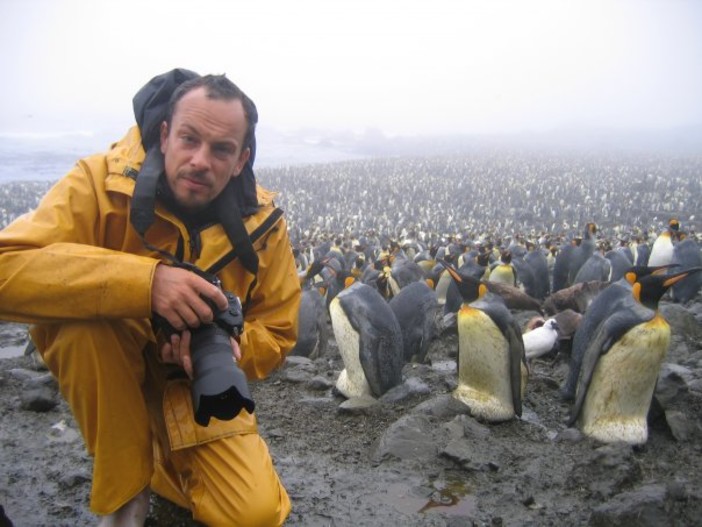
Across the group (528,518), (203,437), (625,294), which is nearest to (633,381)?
(625,294)

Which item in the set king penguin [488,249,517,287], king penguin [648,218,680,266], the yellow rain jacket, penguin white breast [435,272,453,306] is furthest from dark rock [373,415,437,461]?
king penguin [648,218,680,266]

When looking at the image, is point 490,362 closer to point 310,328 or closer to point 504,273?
point 310,328

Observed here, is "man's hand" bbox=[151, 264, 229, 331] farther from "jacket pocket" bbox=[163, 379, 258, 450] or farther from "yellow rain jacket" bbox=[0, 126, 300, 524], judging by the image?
"jacket pocket" bbox=[163, 379, 258, 450]

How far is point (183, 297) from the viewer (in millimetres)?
1476

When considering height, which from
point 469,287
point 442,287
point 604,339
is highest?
point 469,287

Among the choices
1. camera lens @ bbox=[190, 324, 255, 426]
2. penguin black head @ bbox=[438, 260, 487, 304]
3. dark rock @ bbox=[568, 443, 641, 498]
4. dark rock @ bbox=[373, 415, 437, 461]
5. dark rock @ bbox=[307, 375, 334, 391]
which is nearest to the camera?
camera lens @ bbox=[190, 324, 255, 426]

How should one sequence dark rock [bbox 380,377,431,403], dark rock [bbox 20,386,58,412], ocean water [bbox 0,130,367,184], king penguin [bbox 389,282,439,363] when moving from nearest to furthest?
1. dark rock [bbox 20,386,58,412]
2. dark rock [bbox 380,377,431,403]
3. king penguin [bbox 389,282,439,363]
4. ocean water [bbox 0,130,367,184]

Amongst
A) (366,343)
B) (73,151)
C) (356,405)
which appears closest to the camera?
(356,405)

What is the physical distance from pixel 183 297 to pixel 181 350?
157mm

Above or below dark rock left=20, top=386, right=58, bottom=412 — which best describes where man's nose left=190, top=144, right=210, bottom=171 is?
above

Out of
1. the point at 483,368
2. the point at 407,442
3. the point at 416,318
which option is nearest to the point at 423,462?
the point at 407,442

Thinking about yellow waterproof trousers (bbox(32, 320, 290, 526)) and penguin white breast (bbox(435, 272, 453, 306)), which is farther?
penguin white breast (bbox(435, 272, 453, 306))

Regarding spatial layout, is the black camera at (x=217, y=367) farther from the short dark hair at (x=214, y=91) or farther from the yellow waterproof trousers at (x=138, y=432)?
the short dark hair at (x=214, y=91)

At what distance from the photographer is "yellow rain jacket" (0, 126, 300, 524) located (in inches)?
58.4
